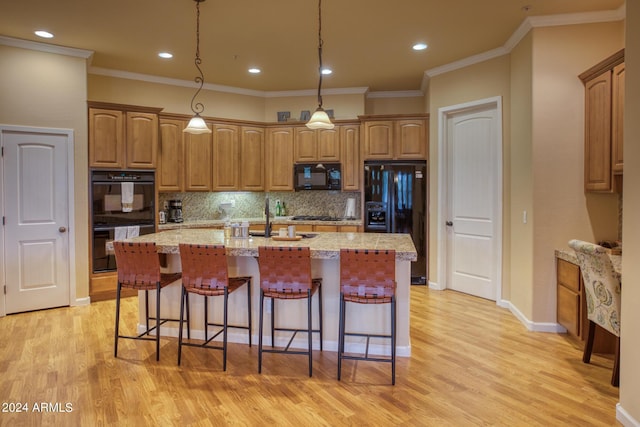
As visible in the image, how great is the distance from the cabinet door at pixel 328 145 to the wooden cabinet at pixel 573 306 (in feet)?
11.0

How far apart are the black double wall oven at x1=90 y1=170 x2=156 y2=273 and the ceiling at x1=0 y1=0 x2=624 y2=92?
151cm

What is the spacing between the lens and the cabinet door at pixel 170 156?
5.38 meters

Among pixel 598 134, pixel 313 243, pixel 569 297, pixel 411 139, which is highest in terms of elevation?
pixel 411 139

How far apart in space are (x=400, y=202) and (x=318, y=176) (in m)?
1.33

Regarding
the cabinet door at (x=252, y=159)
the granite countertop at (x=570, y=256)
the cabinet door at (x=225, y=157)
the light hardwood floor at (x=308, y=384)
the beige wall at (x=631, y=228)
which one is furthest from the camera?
the cabinet door at (x=252, y=159)

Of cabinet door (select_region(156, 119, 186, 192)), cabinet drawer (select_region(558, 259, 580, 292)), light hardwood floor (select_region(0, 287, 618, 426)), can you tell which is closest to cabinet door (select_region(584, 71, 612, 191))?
cabinet drawer (select_region(558, 259, 580, 292))

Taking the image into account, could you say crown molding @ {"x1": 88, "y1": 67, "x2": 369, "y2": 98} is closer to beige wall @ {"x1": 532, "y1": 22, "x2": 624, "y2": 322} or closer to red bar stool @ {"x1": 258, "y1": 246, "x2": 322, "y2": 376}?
beige wall @ {"x1": 532, "y1": 22, "x2": 624, "y2": 322}

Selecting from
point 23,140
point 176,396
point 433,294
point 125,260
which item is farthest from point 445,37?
point 23,140

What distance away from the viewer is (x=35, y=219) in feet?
14.5

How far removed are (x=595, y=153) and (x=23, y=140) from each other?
5869mm

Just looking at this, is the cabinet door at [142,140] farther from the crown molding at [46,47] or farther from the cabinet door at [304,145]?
the cabinet door at [304,145]

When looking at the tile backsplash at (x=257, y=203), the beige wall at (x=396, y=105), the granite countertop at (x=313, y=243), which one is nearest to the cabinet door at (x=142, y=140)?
the tile backsplash at (x=257, y=203)

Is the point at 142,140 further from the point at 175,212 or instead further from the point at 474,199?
the point at 474,199

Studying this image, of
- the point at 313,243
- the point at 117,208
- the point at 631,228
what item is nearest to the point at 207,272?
the point at 313,243
